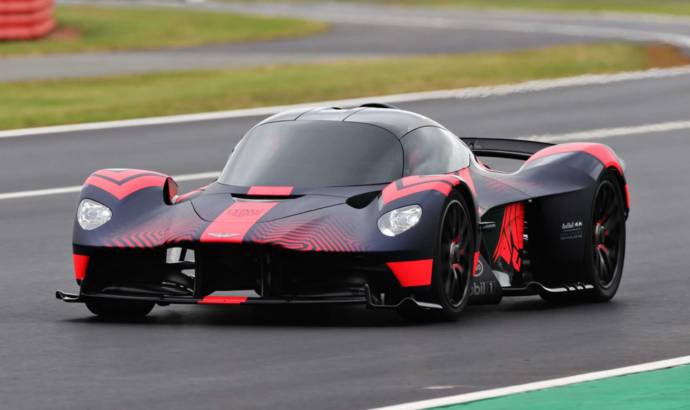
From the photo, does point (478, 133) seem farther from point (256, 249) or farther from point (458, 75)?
point (256, 249)

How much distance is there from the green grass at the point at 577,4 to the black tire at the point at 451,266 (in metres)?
47.9

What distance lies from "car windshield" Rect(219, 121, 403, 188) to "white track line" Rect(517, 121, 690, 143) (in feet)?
35.5

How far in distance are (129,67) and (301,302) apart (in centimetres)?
2251

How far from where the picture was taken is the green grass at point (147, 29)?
38.5 metres

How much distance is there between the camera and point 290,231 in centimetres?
977

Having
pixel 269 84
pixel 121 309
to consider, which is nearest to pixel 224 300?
pixel 121 309

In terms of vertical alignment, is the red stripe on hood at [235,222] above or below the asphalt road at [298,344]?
above

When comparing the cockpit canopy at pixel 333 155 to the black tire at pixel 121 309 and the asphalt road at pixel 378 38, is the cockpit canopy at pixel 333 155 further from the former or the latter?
the asphalt road at pixel 378 38

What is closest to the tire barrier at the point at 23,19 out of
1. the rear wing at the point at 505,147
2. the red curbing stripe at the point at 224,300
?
the rear wing at the point at 505,147

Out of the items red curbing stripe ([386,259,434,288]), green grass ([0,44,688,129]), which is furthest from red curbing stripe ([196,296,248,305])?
green grass ([0,44,688,129])

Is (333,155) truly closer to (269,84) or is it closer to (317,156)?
(317,156)

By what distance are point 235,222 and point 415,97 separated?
16189 mm

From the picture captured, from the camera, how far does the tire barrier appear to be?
36.8 meters

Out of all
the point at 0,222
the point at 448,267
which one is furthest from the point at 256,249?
the point at 0,222
